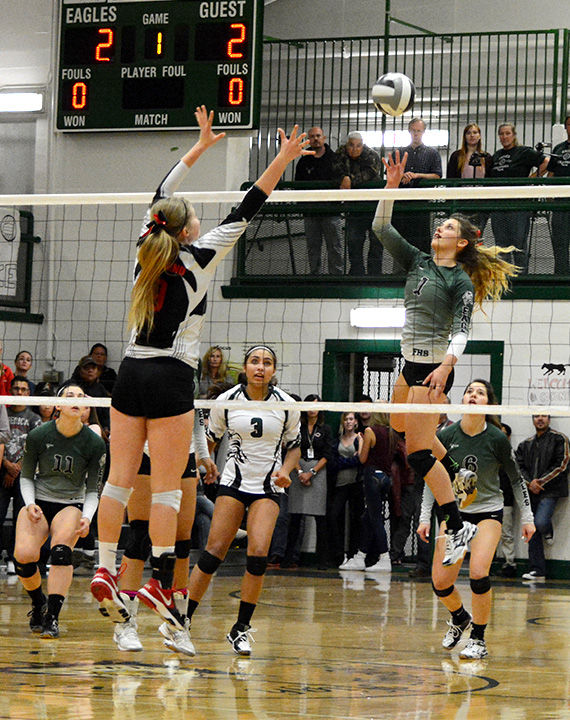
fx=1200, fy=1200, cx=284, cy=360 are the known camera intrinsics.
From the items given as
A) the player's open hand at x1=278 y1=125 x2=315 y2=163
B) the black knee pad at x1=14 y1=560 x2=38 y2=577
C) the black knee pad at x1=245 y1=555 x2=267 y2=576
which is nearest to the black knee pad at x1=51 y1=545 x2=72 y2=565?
the black knee pad at x1=14 y1=560 x2=38 y2=577

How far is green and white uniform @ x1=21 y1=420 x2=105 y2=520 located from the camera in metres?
8.09

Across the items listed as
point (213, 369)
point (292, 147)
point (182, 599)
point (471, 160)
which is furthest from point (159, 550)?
point (471, 160)

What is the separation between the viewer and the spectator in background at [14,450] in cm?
1195

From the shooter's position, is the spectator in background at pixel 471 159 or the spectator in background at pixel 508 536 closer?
the spectator in background at pixel 508 536


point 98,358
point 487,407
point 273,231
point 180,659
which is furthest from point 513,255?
point 180,659

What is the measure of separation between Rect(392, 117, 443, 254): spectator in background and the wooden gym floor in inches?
189

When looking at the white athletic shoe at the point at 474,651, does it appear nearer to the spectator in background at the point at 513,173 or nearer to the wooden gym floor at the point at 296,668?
the wooden gym floor at the point at 296,668

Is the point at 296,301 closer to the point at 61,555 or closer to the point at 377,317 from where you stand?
the point at 377,317

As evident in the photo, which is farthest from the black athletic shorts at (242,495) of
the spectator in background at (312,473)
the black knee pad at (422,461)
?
the spectator in background at (312,473)

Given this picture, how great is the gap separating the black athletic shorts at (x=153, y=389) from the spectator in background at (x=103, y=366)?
26.9ft

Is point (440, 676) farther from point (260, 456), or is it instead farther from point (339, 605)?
point (339, 605)

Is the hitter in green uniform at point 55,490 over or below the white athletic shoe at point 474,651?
over

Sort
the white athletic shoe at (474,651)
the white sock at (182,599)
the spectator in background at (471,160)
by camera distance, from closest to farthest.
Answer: the white sock at (182,599), the white athletic shoe at (474,651), the spectator in background at (471,160)

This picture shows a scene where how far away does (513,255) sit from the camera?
45.1 feet
